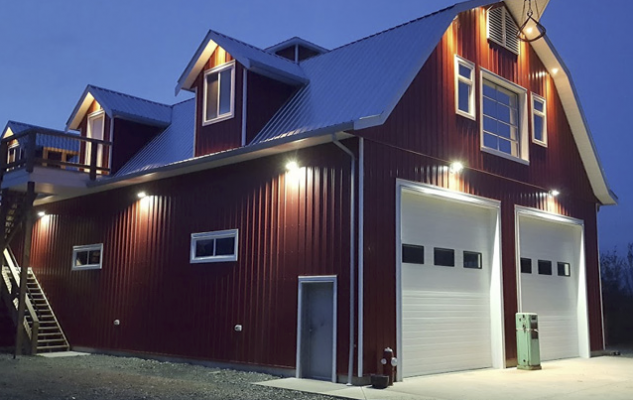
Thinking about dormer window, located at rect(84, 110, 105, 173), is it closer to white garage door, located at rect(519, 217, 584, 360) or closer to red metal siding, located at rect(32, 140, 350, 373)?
red metal siding, located at rect(32, 140, 350, 373)

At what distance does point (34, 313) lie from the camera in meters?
17.4

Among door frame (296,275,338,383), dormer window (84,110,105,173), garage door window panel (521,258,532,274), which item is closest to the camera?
door frame (296,275,338,383)

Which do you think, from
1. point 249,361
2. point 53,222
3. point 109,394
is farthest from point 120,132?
point 109,394

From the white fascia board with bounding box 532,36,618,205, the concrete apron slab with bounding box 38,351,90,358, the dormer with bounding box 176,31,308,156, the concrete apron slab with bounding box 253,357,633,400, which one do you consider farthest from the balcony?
the white fascia board with bounding box 532,36,618,205

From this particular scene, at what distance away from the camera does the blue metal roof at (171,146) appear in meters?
17.0

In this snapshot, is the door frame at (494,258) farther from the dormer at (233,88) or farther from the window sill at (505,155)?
the dormer at (233,88)

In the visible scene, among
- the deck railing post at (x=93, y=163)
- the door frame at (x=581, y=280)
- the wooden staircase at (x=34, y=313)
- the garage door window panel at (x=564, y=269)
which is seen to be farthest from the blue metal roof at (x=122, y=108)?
the garage door window panel at (x=564, y=269)

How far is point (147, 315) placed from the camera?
16.4 meters

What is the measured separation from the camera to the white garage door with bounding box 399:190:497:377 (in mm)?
13469

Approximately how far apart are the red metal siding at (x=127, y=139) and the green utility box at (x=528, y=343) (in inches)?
450

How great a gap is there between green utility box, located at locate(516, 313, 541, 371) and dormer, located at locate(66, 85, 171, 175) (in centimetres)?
1147

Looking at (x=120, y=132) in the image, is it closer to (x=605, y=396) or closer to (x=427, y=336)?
(x=427, y=336)

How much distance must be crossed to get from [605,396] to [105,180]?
1284 cm

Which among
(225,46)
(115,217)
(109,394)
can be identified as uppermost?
(225,46)
